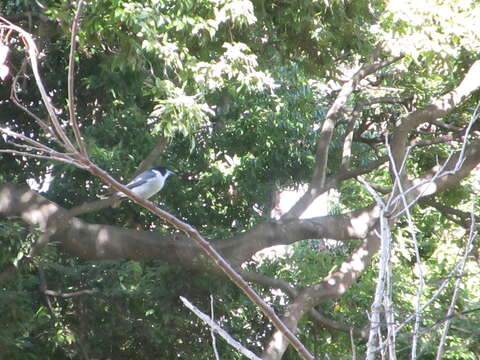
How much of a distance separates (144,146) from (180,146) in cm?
80

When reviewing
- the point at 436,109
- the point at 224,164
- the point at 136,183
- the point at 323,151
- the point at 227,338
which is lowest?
the point at 227,338

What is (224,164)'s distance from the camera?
8.67 metres

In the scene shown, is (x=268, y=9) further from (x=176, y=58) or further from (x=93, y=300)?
(x=93, y=300)

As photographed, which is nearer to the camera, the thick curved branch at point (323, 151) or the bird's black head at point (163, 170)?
the thick curved branch at point (323, 151)

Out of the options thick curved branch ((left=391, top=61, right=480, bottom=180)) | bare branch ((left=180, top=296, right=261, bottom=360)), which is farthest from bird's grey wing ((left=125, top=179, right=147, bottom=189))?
bare branch ((left=180, top=296, right=261, bottom=360))

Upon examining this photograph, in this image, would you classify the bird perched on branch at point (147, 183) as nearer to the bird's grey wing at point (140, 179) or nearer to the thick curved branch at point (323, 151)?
the bird's grey wing at point (140, 179)

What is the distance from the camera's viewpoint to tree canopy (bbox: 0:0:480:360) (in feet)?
20.2

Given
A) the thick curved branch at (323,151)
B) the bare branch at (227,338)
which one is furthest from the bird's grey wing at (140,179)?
the bare branch at (227,338)

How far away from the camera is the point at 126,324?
818 centimetres

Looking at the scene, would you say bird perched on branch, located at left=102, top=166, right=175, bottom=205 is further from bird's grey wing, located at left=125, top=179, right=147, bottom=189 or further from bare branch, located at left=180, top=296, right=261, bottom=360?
bare branch, located at left=180, top=296, right=261, bottom=360

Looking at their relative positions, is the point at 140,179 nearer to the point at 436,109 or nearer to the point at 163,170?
the point at 163,170

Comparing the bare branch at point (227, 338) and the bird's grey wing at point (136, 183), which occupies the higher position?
the bird's grey wing at point (136, 183)

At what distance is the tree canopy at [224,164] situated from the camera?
20.2 feet

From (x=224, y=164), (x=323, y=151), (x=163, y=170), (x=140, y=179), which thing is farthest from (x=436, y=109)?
(x=140, y=179)
